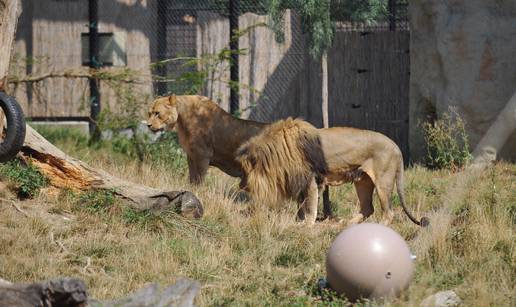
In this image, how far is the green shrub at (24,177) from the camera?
9789 mm

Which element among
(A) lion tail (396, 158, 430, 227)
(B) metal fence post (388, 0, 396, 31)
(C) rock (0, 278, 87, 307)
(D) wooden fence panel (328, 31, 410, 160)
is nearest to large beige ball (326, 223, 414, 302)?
(C) rock (0, 278, 87, 307)

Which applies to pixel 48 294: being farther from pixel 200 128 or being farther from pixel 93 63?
pixel 93 63

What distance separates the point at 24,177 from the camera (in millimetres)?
9828

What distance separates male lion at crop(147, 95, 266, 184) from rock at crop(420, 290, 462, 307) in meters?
5.19

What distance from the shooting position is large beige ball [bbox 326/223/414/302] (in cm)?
677

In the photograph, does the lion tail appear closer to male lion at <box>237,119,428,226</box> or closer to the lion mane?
male lion at <box>237,119,428,226</box>

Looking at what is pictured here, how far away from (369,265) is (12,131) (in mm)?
3848

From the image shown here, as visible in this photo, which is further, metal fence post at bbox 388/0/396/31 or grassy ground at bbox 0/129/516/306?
metal fence post at bbox 388/0/396/31

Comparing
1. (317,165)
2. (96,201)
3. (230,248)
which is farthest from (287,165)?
(96,201)

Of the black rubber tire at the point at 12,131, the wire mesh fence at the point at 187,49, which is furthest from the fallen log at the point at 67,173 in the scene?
the wire mesh fence at the point at 187,49

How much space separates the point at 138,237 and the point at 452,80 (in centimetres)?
700

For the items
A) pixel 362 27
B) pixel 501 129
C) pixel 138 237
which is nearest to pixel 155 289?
pixel 138 237

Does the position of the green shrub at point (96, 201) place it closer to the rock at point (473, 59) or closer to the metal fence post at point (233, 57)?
the metal fence post at point (233, 57)

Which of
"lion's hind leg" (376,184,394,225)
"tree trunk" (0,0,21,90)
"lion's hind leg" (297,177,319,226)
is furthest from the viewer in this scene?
"lion's hind leg" (297,177,319,226)
